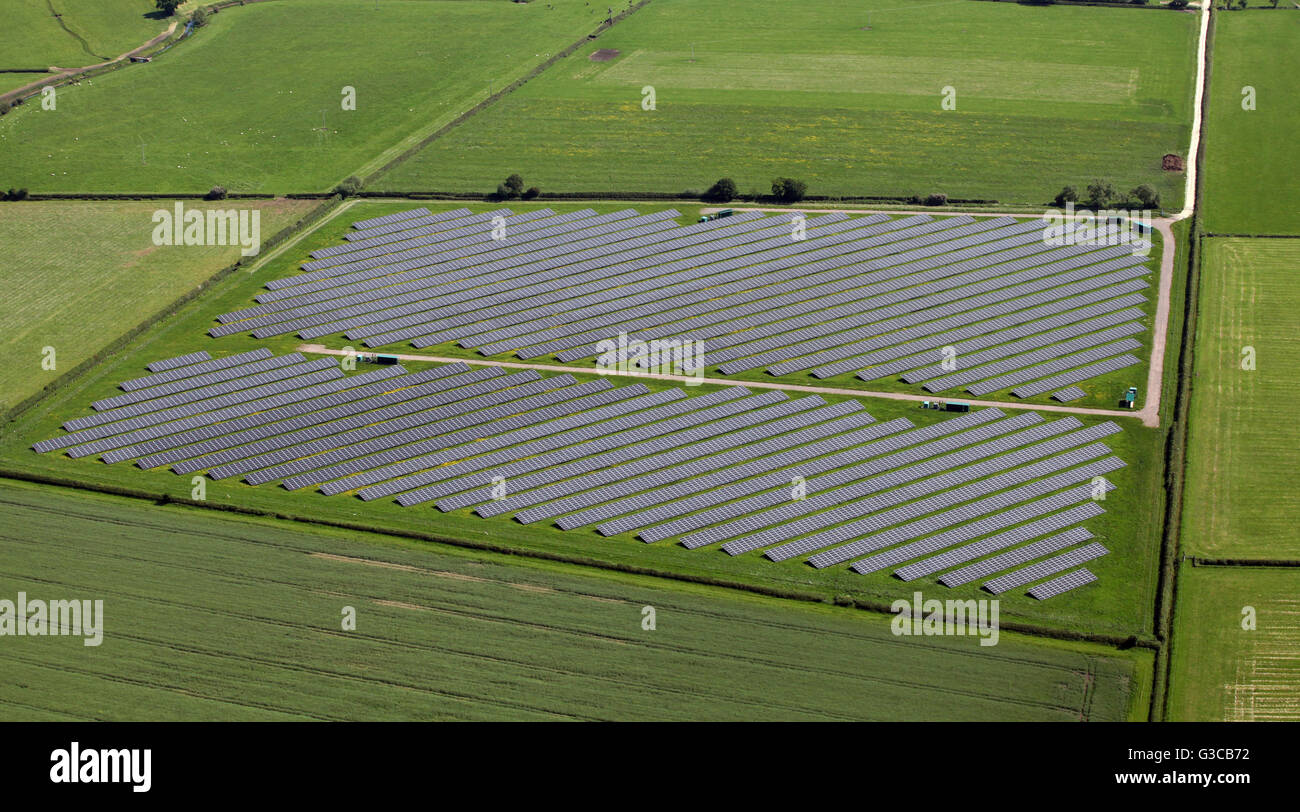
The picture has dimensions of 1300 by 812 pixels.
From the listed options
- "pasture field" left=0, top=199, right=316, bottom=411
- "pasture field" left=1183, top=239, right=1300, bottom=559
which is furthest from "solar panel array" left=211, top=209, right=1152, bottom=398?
"pasture field" left=0, top=199, right=316, bottom=411

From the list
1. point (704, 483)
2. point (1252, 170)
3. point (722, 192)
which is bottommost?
point (704, 483)

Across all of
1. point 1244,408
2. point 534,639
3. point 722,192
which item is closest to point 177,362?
point 534,639

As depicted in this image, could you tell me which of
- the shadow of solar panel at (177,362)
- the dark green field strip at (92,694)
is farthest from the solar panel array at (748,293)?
the dark green field strip at (92,694)

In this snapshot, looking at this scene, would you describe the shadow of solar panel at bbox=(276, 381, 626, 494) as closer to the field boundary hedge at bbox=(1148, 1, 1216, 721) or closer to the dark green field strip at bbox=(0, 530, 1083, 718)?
the dark green field strip at bbox=(0, 530, 1083, 718)

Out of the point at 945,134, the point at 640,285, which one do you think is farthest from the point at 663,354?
the point at 945,134

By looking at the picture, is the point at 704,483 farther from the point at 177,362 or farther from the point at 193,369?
the point at 177,362
